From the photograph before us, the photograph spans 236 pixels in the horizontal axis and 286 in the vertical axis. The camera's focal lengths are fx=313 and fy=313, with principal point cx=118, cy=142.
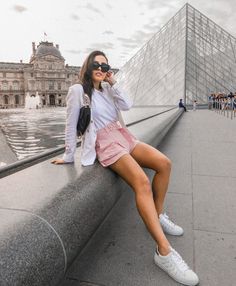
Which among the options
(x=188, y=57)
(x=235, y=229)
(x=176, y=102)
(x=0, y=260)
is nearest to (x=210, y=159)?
(x=235, y=229)

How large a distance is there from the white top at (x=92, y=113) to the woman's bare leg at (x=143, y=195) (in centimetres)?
25

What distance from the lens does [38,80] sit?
97188 millimetres

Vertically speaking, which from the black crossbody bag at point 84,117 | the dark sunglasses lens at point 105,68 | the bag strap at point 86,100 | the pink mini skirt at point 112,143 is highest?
the dark sunglasses lens at point 105,68

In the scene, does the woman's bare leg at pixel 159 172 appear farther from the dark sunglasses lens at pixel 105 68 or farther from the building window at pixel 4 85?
the building window at pixel 4 85

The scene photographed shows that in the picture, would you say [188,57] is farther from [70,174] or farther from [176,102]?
[70,174]

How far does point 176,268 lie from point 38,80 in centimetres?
10072

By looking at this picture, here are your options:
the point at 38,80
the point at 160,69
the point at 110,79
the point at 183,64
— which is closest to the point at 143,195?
the point at 110,79

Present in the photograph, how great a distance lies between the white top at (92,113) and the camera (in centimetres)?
234

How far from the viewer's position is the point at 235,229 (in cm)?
221

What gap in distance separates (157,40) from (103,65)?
36018mm

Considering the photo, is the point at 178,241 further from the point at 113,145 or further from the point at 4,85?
the point at 4,85

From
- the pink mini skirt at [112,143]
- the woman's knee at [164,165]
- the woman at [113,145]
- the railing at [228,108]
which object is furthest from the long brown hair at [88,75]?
the railing at [228,108]

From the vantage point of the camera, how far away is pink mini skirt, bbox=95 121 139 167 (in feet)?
7.36

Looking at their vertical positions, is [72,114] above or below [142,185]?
above
